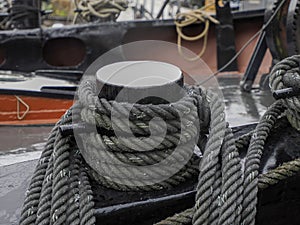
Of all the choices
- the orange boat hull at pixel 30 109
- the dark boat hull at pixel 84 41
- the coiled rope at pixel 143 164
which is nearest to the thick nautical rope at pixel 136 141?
the coiled rope at pixel 143 164

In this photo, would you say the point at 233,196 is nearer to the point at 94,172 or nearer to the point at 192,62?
the point at 94,172

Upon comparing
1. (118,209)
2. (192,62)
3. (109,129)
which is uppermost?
(109,129)

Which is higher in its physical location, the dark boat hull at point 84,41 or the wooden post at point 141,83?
the wooden post at point 141,83

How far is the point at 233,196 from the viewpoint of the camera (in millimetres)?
989

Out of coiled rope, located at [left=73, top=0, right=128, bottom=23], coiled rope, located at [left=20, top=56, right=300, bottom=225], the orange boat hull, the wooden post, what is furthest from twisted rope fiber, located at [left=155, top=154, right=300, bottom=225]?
coiled rope, located at [left=73, top=0, right=128, bottom=23]

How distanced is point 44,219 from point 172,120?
0.37 meters

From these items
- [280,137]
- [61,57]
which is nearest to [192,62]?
[61,57]

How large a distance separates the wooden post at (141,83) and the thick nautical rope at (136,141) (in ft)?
0.13

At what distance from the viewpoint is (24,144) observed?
288 cm

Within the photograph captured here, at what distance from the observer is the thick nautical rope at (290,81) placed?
1245 mm

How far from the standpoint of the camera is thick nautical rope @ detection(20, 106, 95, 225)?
985mm

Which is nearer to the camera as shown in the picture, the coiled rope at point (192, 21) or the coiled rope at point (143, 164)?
the coiled rope at point (143, 164)

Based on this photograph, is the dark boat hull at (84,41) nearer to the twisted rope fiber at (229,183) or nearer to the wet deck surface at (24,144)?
the wet deck surface at (24,144)

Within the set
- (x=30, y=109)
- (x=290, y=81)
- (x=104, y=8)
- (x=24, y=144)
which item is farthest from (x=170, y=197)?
(x=104, y=8)
